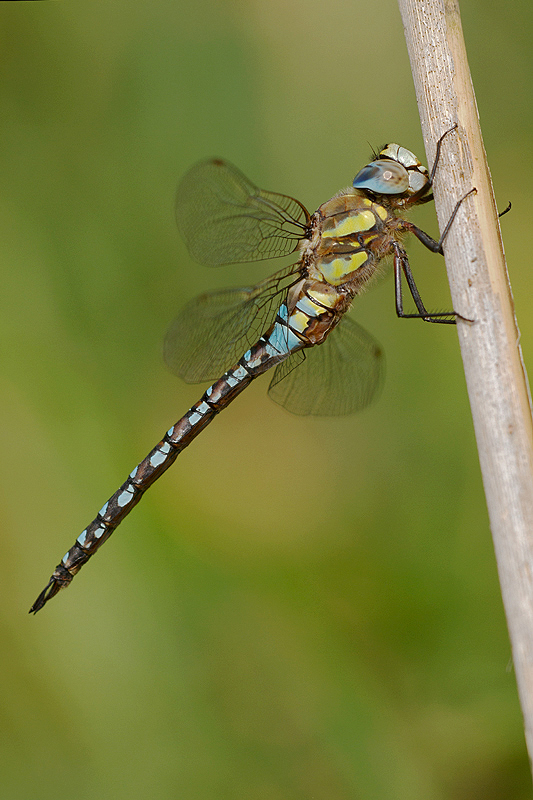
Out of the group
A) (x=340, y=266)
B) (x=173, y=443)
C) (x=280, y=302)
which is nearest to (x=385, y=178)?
(x=340, y=266)

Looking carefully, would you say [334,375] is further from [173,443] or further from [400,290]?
[173,443]

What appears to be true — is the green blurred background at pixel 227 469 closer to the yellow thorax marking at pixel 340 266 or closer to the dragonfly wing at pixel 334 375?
the dragonfly wing at pixel 334 375

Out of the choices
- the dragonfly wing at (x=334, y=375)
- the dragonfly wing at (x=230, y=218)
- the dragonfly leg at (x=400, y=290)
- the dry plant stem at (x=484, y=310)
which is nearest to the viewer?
the dry plant stem at (x=484, y=310)

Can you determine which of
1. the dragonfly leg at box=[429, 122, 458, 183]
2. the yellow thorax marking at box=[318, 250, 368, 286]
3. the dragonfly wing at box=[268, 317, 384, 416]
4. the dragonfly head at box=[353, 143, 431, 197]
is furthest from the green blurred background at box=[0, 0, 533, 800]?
the dragonfly leg at box=[429, 122, 458, 183]

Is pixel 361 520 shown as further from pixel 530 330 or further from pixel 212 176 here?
pixel 212 176

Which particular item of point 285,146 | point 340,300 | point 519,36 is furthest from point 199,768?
point 519,36

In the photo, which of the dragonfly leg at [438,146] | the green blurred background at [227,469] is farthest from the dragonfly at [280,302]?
the dragonfly leg at [438,146]

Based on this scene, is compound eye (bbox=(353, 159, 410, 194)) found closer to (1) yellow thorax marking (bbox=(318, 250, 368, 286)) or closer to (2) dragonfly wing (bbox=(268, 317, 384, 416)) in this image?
(1) yellow thorax marking (bbox=(318, 250, 368, 286))
